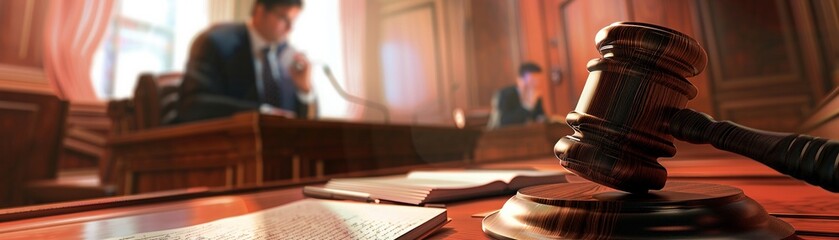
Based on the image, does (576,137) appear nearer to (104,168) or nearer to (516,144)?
(516,144)

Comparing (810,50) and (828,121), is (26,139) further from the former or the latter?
(810,50)

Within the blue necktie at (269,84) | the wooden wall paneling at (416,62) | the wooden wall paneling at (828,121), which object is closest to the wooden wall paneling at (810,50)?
the wooden wall paneling at (828,121)

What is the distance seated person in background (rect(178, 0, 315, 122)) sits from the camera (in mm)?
1858

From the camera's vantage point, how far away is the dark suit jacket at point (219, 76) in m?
1.84

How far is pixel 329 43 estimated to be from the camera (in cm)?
381

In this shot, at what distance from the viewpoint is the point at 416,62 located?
8.98ft

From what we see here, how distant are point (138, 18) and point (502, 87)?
273 centimetres

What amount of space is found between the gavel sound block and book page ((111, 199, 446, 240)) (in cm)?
6

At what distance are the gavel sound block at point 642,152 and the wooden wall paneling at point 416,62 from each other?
8.22 feet

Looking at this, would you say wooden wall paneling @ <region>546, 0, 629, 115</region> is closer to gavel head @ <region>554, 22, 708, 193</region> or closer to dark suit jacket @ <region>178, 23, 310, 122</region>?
gavel head @ <region>554, 22, 708, 193</region>

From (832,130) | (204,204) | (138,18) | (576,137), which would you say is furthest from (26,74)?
(832,130)

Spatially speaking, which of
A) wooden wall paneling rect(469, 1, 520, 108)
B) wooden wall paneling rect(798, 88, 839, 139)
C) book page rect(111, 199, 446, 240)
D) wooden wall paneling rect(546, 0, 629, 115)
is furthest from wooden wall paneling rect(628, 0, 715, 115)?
wooden wall paneling rect(469, 1, 520, 108)

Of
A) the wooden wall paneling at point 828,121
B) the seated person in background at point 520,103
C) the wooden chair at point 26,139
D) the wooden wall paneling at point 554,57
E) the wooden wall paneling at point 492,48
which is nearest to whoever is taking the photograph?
the wooden wall paneling at point 828,121

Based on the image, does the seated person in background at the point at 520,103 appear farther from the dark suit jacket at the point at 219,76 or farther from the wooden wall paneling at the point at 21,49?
the wooden wall paneling at the point at 21,49
